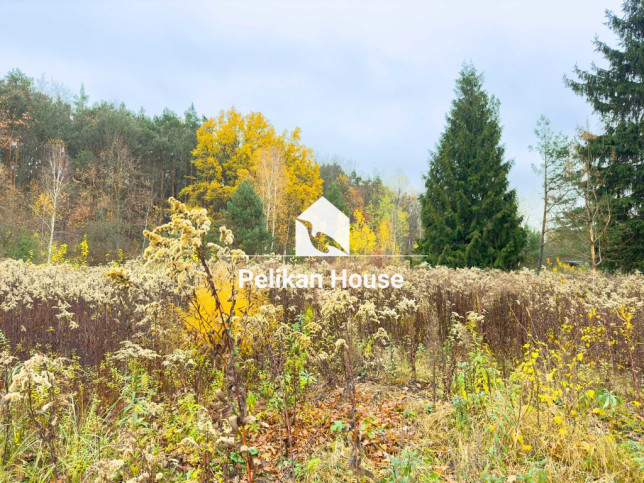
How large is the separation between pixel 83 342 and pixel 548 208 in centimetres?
1963

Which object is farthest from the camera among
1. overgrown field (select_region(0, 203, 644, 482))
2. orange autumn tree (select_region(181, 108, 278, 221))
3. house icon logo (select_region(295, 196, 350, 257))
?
orange autumn tree (select_region(181, 108, 278, 221))

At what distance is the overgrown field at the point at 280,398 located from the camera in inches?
79.7

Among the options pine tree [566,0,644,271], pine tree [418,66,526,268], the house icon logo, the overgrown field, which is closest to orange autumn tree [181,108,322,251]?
the house icon logo

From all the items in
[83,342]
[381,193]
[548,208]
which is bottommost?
[83,342]

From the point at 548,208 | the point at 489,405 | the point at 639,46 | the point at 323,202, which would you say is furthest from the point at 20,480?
the point at 323,202

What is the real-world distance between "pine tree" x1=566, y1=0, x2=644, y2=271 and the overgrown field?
1232 cm

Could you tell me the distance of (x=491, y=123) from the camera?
690 inches

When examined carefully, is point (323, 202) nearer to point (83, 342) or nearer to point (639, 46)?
point (639, 46)

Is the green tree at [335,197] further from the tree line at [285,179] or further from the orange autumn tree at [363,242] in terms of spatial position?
the orange autumn tree at [363,242]

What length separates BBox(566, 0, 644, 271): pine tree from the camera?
14.7m

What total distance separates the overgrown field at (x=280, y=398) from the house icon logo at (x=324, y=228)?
1875 cm

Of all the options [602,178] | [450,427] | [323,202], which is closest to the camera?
[450,427]

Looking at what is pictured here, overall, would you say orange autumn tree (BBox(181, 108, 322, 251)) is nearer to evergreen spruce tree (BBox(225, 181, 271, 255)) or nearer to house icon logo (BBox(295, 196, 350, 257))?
house icon logo (BBox(295, 196, 350, 257))

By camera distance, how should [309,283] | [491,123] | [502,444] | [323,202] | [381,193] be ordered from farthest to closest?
1. [381,193]
2. [323,202]
3. [491,123]
4. [309,283]
5. [502,444]
